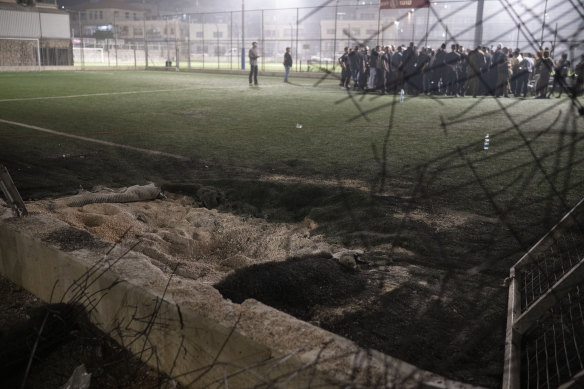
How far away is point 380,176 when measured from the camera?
743 cm

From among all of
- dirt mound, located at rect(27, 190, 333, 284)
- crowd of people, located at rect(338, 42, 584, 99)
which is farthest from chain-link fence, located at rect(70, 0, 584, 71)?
dirt mound, located at rect(27, 190, 333, 284)

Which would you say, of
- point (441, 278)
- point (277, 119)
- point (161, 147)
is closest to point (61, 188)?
point (161, 147)

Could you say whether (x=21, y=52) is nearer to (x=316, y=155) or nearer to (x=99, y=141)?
(x=99, y=141)

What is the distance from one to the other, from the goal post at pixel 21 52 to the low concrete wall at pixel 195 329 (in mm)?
38809

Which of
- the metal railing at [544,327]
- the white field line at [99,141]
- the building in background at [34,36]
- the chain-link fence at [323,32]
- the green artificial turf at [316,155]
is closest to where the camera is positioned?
the chain-link fence at [323,32]

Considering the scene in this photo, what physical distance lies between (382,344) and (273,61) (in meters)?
58.5

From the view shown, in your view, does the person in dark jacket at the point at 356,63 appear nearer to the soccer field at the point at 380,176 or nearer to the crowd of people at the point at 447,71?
the crowd of people at the point at 447,71

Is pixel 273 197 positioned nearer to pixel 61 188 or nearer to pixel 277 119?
pixel 61 188

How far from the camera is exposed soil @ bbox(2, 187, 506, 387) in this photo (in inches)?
125

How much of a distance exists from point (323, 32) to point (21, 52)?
2299cm

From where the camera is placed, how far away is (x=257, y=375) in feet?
7.83

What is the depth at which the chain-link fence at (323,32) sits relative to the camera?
1672 millimetres

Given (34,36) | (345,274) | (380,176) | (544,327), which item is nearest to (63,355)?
(345,274)

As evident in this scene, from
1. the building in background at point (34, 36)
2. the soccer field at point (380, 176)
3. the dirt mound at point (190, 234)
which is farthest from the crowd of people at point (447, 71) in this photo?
the building in background at point (34, 36)
